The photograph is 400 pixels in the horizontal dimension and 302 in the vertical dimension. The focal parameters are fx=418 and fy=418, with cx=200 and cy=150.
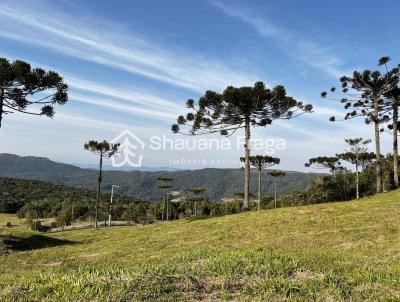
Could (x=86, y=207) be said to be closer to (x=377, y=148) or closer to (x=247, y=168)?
(x=247, y=168)

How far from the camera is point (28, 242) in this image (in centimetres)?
2353

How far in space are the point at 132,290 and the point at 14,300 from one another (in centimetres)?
166

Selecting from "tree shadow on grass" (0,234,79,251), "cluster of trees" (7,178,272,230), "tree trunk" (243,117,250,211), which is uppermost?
"tree trunk" (243,117,250,211)

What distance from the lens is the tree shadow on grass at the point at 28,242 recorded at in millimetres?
21938

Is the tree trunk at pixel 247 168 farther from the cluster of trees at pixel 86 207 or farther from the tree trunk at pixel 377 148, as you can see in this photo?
A: the cluster of trees at pixel 86 207

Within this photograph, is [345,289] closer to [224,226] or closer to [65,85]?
[224,226]

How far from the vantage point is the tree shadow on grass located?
72.0 feet

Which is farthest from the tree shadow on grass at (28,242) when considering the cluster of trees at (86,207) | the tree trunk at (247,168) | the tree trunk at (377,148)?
the cluster of trees at (86,207)

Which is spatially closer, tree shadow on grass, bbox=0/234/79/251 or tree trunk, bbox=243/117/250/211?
tree shadow on grass, bbox=0/234/79/251

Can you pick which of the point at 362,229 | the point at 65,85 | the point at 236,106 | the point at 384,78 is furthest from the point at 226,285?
the point at 384,78

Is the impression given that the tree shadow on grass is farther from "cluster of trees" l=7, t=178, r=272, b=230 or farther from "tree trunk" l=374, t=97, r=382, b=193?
"cluster of trees" l=7, t=178, r=272, b=230

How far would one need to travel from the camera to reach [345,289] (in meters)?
6.53

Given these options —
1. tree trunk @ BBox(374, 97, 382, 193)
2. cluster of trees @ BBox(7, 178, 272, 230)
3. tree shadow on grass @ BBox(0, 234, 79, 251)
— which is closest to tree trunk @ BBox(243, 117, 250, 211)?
tree trunk @ BBox(374, 97, 382, 193)

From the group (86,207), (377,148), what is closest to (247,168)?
(377,148)
